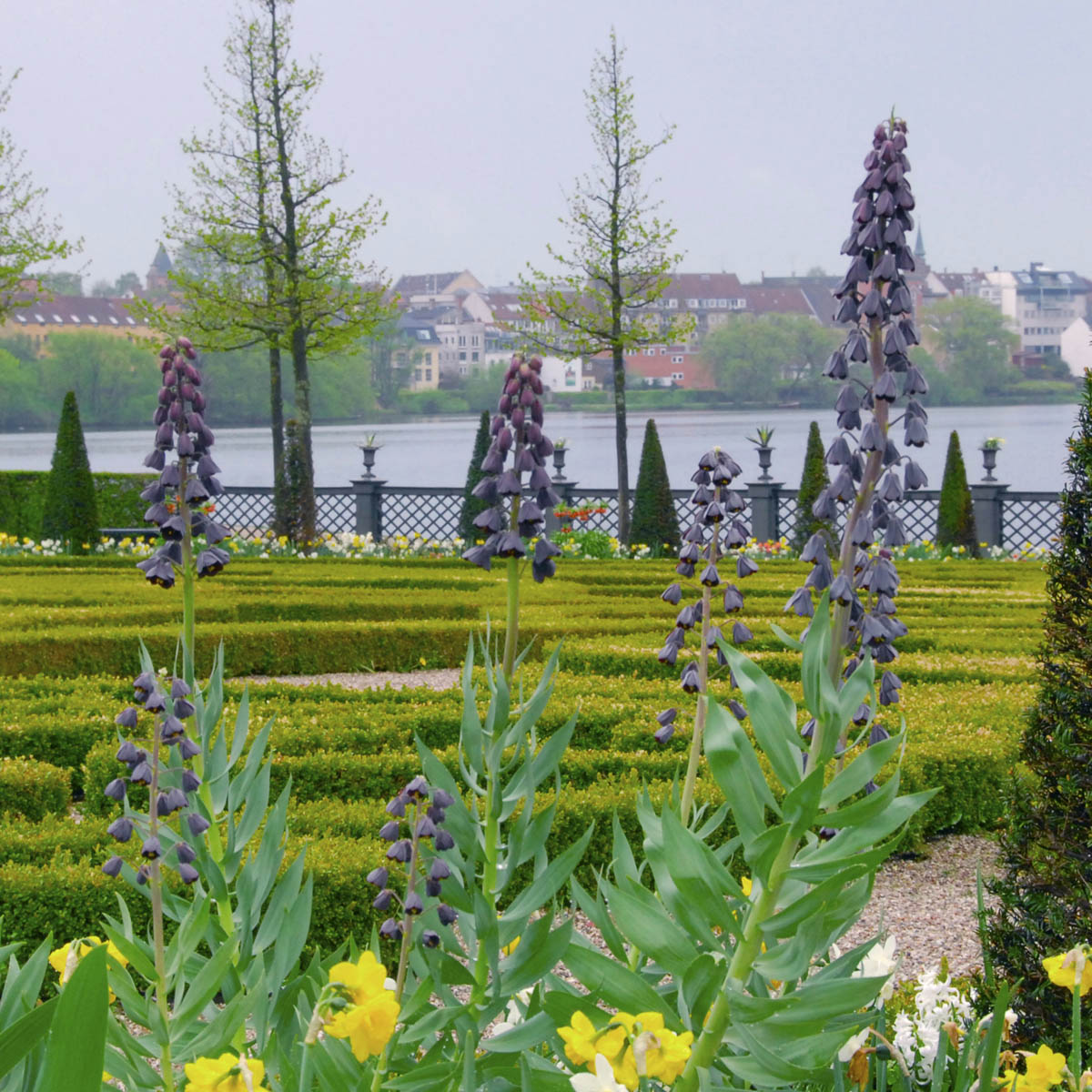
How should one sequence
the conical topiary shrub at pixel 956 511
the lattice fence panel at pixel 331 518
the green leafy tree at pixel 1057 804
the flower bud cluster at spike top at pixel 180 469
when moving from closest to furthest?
the flower bud cluster at spike top at pixel 180 469, the green leafy tree at pixel 1057 804, the conical topiary shrub at pixel 956 511, the lattice fence panel at pixel 331 518

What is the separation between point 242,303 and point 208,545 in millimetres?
18942

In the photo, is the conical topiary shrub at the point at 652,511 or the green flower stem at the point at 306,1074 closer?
the green flower stem at the point at 306,1074

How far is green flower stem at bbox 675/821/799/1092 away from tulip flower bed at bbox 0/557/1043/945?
44 centimetres

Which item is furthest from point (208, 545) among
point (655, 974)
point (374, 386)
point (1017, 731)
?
point (374, 386)

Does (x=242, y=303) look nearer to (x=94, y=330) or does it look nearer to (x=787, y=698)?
(x=94, y=330)

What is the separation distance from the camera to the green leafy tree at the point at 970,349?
2873cm

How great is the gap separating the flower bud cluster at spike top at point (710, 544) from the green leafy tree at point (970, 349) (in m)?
26.3

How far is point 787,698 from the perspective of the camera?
3.92 feet

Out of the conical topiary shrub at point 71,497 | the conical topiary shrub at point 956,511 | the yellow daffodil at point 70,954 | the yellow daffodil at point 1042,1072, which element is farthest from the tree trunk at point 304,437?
the yellow daffodil at point 1042,1072

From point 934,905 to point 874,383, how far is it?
3.52m

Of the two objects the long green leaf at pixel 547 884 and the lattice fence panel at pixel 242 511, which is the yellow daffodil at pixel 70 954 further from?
the lattice fence panel at pixel 242 511

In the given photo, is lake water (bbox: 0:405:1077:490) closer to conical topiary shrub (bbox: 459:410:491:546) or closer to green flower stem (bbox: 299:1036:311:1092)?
conical topiary shrub (bbox: 459:410:491:546)

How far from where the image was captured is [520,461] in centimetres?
205

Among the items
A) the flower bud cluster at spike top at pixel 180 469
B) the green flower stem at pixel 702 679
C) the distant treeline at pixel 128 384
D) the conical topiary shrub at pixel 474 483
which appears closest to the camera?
the green flower stem at pixel 702 679
